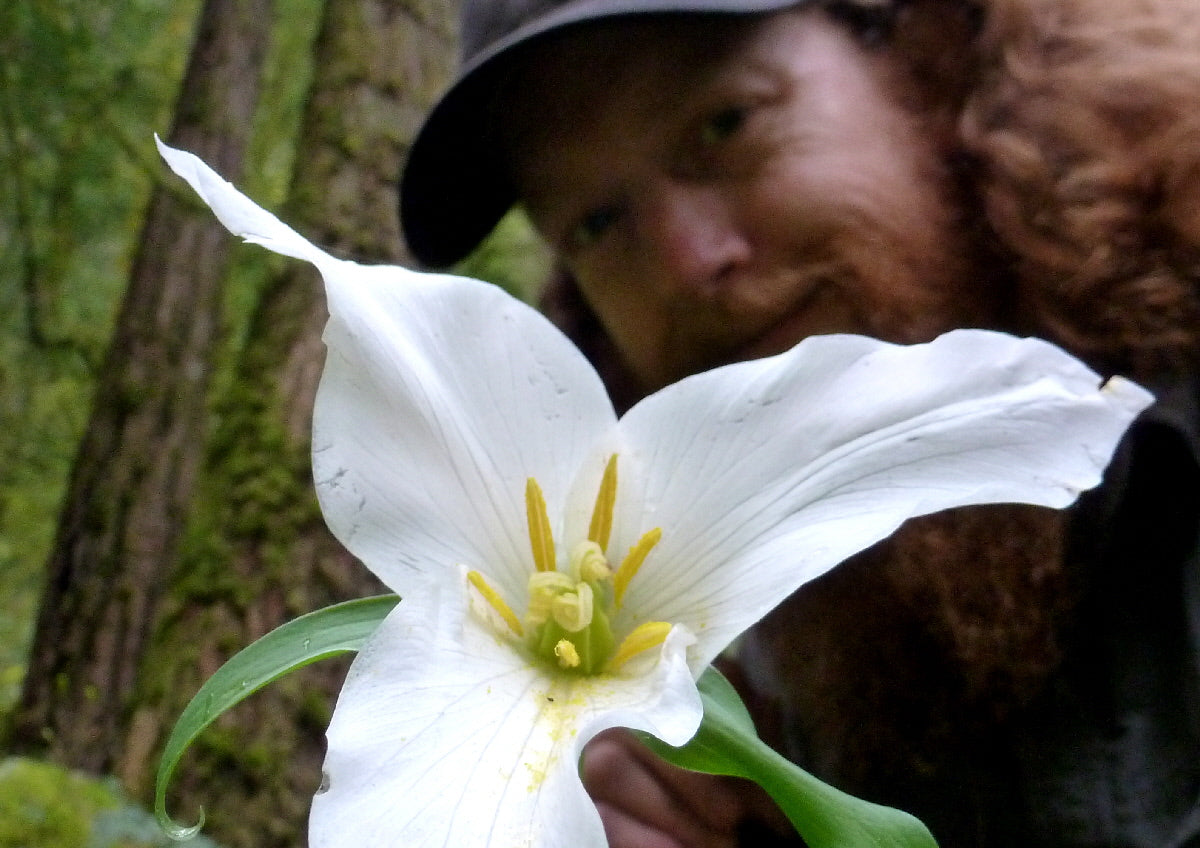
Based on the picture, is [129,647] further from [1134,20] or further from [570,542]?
[1134,20]

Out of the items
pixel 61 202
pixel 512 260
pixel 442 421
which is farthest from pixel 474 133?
pixel 61 202

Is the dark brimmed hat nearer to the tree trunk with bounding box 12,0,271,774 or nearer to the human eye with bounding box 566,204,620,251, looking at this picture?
the human eye with bounding box 566,204,620,251

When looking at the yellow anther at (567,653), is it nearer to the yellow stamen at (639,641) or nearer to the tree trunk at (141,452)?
the yellow stamen at (639,641)

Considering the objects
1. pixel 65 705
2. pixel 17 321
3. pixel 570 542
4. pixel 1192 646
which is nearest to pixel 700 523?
pixel 570 542

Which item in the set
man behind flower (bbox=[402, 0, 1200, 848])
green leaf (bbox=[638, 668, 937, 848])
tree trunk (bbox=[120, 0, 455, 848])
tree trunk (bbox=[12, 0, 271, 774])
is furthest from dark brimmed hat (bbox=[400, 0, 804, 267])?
tree trunk (bbox=[12, 0, 271, 774])

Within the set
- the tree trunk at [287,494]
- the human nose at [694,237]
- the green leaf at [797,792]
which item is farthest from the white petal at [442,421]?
the tree trunk at [287,494]

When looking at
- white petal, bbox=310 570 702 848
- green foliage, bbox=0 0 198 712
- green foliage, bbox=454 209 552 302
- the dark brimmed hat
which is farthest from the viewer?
green foliage, bbox=0 0 198 712
